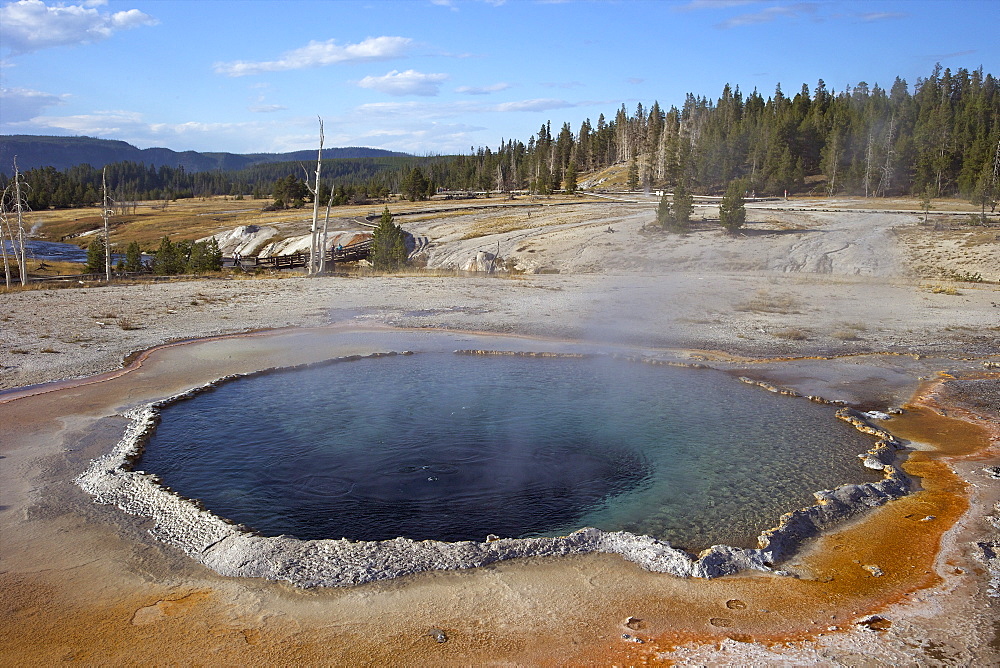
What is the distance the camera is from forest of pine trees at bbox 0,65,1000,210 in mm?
57562

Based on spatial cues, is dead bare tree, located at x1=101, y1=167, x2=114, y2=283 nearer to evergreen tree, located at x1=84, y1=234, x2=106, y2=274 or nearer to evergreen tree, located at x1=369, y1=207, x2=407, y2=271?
evergreen tree, located at x1=84, y1=234, x2=106, y2=274

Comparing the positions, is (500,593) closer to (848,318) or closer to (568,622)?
(568,622)

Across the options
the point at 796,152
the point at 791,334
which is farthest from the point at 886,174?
the point at 791,334

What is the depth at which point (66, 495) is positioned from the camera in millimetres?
6562

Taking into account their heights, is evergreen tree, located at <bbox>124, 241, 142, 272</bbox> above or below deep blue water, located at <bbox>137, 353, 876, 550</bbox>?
above

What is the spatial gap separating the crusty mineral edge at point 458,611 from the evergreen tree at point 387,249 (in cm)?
2478

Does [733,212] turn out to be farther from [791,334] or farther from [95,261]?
[95,261]

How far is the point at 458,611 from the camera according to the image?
4.83 meters

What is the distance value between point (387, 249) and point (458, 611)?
1071 inches

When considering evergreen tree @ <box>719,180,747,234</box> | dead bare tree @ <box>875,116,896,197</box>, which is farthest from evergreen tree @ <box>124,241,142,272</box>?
dead bare tree @ <box>875,116,896,197</box>

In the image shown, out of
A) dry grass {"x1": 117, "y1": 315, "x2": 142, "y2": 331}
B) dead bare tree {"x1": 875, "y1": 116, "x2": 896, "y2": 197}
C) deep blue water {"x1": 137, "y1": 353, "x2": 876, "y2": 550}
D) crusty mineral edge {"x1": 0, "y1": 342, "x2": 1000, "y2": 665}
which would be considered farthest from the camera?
dead bare tree {"x1": 875, "y1": 116, "x2": 896, "y2": 197}

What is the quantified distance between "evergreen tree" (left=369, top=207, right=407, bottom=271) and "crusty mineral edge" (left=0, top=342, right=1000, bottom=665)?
24781 mm

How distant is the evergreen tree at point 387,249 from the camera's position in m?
30.2

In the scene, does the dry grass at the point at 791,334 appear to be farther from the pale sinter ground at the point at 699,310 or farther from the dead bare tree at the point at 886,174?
the dead bare tree at the point at 886,174
